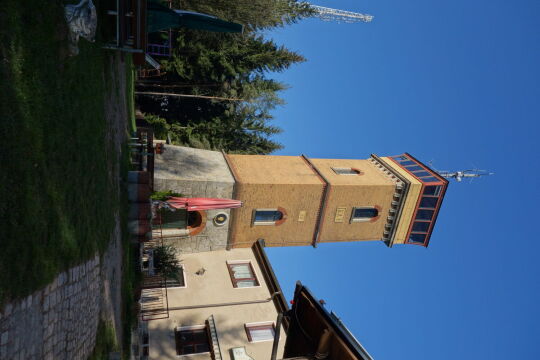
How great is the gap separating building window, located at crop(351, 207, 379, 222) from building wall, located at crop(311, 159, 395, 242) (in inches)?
8.6

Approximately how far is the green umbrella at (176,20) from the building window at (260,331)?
1068 centimetres

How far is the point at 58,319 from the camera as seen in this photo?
555cm

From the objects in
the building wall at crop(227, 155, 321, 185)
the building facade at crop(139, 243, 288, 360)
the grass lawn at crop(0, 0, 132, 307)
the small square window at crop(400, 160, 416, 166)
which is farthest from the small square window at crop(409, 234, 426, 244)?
the grass lawn at crop(0, 0, 132, 307)

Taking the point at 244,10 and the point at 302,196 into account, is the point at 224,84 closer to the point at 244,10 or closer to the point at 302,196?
the point at 244,10

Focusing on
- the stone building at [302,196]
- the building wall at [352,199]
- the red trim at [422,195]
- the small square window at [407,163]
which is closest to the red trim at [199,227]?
the stone building at [302,196]

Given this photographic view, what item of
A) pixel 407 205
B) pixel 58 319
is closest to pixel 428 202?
pixel 407 205

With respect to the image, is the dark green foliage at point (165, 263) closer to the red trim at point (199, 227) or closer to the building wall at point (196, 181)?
the building wall at point (196, 181)

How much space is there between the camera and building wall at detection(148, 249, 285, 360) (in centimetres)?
1330

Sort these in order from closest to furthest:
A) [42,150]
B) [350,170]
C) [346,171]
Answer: [42,150] < [346,171] < [350,170]

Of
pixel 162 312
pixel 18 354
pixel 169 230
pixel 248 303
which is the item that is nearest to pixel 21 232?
pixel 18 354

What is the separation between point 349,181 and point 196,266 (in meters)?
8.83

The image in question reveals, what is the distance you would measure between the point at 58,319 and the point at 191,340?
8.87 meters

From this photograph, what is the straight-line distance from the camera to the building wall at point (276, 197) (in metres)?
17.7

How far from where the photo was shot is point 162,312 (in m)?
14.0
